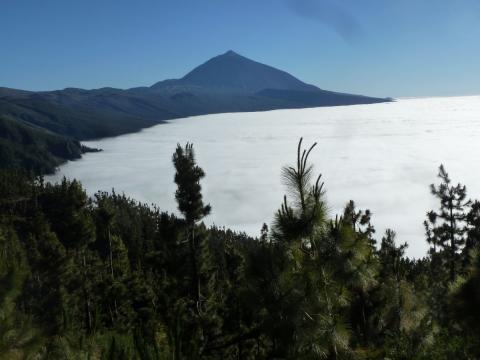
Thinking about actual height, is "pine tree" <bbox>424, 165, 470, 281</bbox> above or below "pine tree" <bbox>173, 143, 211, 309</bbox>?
below

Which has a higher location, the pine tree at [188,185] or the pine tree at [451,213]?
the pine tree at [188,185]

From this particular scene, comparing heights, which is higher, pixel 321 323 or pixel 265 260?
pixel 265 260

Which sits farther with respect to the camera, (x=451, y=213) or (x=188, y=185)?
(x=451, y=213)

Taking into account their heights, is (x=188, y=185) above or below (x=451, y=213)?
above

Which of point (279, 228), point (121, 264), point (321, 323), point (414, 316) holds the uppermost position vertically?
point (279, 228)

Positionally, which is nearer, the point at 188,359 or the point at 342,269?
the point at 188,359

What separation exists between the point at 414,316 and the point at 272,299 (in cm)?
689

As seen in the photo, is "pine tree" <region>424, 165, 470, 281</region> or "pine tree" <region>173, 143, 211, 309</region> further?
"pine tree" <region>424, 165, 470, 281</region>

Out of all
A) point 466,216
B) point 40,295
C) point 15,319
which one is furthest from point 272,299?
point 40,295

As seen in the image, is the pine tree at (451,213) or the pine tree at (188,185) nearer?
the pine tree at (188,185)

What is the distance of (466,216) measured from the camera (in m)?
37.8

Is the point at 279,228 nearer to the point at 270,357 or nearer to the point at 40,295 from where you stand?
the point at 270,357

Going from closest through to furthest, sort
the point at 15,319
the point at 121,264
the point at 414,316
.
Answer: the point at 15,319 < the point at 414,316 < the point at 121,264

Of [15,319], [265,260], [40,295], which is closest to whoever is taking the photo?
[15,319]
